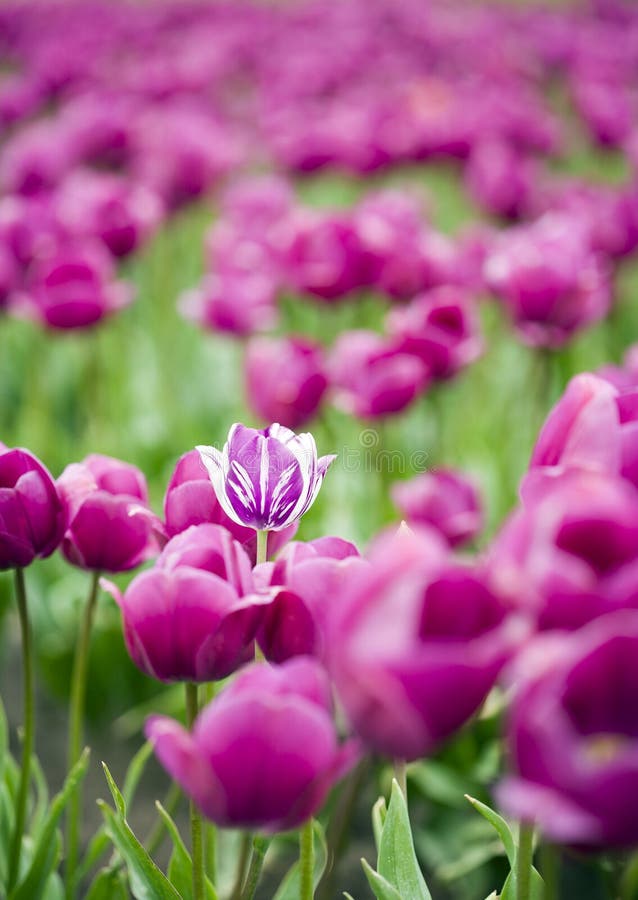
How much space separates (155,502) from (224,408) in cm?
60

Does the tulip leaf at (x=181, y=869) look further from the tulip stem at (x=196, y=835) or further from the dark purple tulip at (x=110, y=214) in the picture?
the dark purple tulip at (x=110, y=214)

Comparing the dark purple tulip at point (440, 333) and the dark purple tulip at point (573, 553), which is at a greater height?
the dark purple tulip at point (573, 553)

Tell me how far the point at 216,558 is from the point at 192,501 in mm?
84

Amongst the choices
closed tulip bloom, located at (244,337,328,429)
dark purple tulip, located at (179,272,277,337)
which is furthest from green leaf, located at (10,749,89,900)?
dark purple tulip, located at (179,272,277,337)

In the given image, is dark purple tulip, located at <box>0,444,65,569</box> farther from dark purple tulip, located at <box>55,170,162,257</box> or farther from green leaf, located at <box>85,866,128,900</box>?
dark purple tulip, located at <box>55,170,162,257</box>

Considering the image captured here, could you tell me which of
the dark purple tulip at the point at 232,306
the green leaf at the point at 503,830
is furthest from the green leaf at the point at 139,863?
the dark purple tulip at the point at 232,306

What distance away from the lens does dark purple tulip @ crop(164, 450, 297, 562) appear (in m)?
0.66

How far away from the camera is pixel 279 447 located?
67 cm

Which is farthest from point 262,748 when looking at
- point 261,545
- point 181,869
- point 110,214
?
point 110,214

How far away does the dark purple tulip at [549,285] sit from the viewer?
64.4 inches

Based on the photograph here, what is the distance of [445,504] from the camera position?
1364mm

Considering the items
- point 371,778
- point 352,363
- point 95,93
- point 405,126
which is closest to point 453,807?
point 371,778

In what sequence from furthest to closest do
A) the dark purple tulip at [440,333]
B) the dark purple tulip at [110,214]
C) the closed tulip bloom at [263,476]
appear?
1. the dark purple tulip at [110,214]
2. the dark purple tulip at [440,333]
3. the closed tulip bloom at [263,476]

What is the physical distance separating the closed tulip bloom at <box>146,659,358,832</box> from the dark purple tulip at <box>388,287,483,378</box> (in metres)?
1.01
